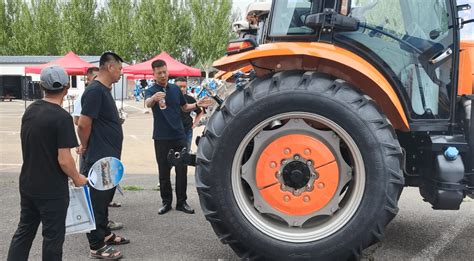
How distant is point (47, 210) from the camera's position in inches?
115

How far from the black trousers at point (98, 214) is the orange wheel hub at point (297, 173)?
55.1 inches

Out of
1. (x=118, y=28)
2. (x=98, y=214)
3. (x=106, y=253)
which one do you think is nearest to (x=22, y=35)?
(x=118, y=28)

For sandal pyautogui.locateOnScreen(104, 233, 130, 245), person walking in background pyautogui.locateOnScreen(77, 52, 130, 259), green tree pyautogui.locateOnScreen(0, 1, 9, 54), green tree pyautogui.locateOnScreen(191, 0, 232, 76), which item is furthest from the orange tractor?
green tree pyautogui.locateOnScreen(0, 1, 9, 54)

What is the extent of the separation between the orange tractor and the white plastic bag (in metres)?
0.91

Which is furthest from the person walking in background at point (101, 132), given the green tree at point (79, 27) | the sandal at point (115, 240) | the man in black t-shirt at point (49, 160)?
the green tree at point (79, 27)

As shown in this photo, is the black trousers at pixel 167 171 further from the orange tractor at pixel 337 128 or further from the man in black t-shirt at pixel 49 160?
the man in black t-shirt at pixel 49 160

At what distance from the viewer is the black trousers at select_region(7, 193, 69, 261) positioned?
2.94 meters

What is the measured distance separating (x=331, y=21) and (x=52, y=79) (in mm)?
1984

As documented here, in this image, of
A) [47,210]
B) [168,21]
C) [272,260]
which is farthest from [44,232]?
[168,21]

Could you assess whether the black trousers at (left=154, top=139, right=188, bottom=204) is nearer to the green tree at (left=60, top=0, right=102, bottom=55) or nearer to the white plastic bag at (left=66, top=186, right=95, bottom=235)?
the white plastic bag at (left=66, top=186, right=95, bottom=235)

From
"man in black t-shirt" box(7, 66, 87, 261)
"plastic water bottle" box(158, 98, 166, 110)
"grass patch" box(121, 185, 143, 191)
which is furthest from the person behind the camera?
"grass patch" box(121, 185, 143, 191)

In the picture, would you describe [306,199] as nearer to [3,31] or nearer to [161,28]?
[161,28]

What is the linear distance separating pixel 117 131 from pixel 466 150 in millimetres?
2793

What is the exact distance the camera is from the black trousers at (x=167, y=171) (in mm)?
5059
